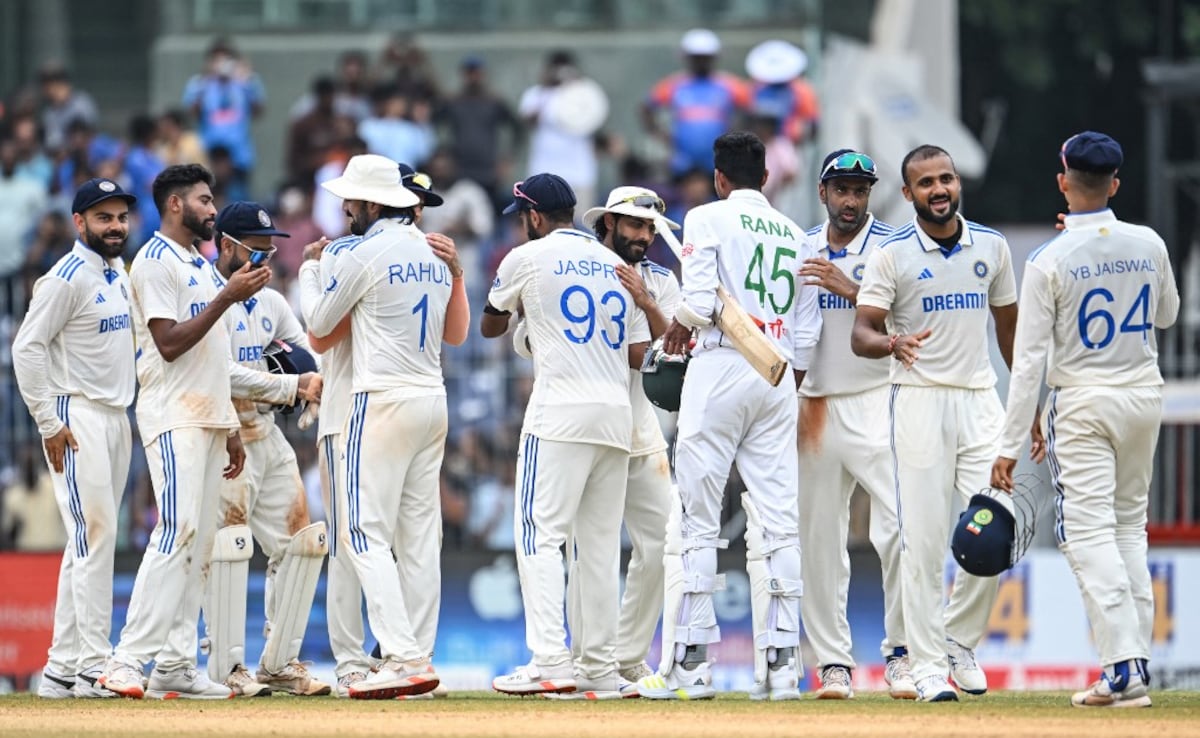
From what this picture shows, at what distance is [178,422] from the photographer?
41.7 ft

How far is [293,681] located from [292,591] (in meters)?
0.52

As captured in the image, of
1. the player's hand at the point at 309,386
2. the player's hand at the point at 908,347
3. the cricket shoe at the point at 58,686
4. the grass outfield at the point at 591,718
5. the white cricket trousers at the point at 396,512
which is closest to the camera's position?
the grass outfield at the point at 591,718

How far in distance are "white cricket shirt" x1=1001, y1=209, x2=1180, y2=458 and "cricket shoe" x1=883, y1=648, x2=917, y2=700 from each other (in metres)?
1.65

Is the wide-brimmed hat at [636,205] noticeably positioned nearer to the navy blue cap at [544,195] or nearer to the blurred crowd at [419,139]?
the navy blue cap at [544,195]

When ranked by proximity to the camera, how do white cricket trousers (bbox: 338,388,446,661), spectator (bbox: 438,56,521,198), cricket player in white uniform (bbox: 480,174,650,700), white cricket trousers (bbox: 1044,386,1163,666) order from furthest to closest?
spectator (bbox: 438,56,521,198), cricket player in white uniform (bbox: 480,174,650,700), white cricket trousers (bbox: 338,388,446,661), white cricket trousers (bbox: 1044,386,1163,666)

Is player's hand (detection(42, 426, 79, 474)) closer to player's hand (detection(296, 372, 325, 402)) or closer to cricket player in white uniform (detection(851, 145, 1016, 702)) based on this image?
player's hand (detection(296, 372, 325, 402))

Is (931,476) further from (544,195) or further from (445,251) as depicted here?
(445,251)

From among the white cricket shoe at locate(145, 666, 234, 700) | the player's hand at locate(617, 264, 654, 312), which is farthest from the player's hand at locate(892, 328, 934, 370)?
the white cricket shoe at locate(145, 666, 234, 700)

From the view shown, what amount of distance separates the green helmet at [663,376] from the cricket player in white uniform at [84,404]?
297 centimetres

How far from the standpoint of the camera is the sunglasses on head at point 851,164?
12.6 m

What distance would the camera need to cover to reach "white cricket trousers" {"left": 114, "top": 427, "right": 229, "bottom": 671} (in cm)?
1262

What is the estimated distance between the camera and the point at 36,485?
19.3m

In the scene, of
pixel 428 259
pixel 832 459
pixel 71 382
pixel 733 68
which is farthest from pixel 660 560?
pixel 733 68

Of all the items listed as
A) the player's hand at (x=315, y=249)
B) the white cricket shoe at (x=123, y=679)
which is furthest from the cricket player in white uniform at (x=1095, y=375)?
the white cricket shoe at (x=123, y=679)
